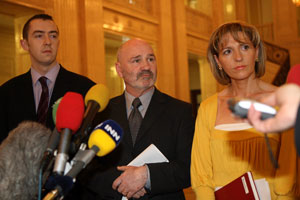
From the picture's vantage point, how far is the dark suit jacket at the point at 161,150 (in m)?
2.80

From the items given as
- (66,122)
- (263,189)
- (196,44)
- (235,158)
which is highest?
(196,44)

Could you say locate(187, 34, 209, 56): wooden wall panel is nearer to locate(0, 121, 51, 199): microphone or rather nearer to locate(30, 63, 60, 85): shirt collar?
locate(30, 63, 60, 85): shirt collar

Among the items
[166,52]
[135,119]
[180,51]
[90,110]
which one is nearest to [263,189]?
[135,119]

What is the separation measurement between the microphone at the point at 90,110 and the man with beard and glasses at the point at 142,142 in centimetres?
88

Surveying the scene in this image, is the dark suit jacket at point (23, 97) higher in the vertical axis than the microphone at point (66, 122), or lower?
higher

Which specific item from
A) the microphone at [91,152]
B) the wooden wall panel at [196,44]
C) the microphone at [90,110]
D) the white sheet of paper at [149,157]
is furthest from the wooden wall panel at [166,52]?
the microphone at [91,152]

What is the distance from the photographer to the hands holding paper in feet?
8.89

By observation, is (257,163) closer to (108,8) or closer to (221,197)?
(221,197)

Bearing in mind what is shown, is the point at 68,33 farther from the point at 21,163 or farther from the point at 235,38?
the point at 21,163

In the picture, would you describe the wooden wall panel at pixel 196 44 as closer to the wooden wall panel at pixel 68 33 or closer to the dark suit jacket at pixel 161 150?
the wooden wall panel at pixel 68 33

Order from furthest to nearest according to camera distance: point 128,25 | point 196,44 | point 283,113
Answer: point 196,44, point 128,25, point 283,113

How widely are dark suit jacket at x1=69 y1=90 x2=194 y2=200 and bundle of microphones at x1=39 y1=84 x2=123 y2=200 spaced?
1203mm

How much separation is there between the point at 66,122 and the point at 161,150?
154 cm

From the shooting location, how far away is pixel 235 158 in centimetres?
265
